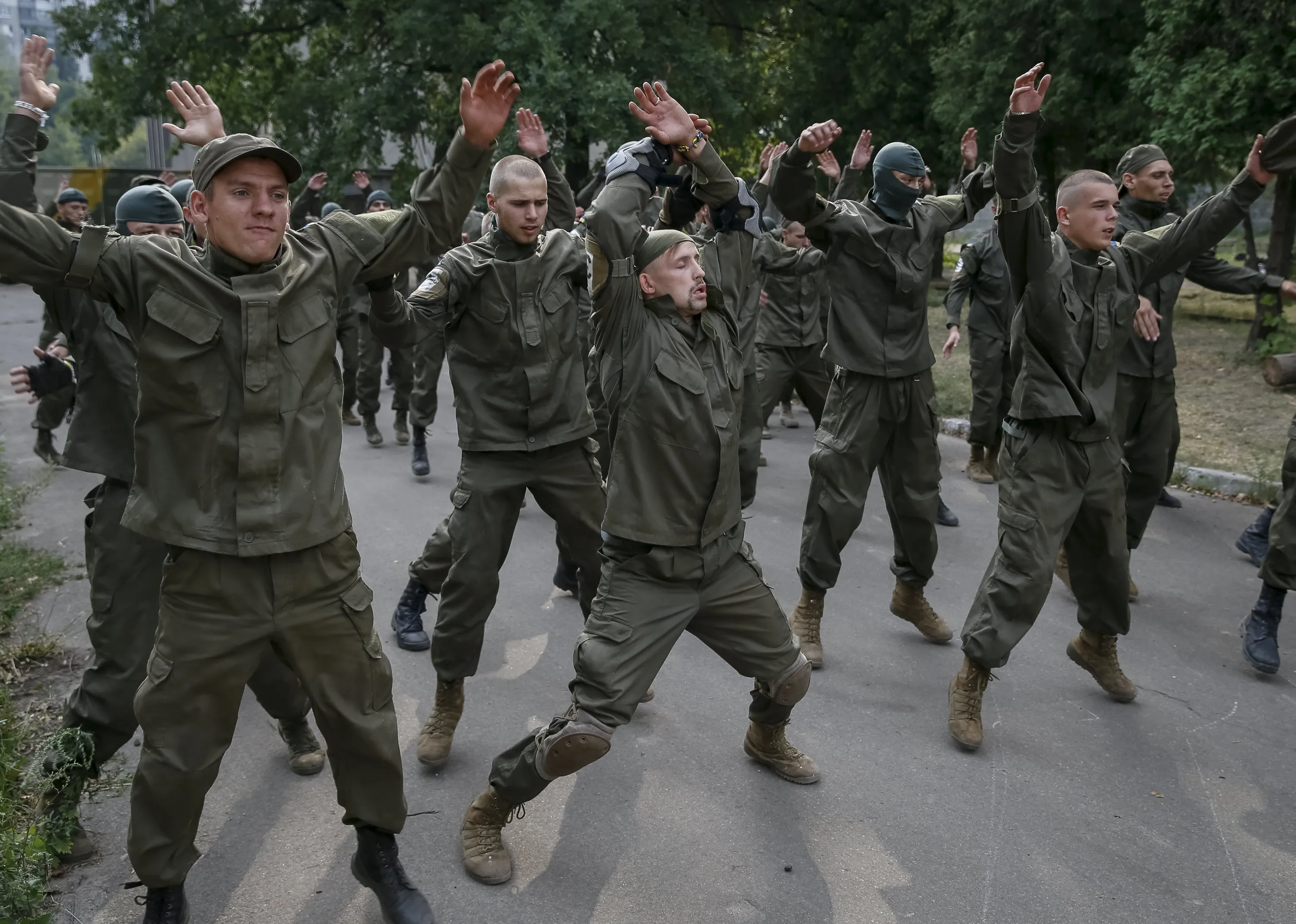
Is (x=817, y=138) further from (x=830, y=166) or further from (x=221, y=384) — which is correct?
(x=221, y=384)

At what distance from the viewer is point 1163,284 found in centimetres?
712

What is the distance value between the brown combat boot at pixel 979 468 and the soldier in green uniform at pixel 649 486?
5.67 meters

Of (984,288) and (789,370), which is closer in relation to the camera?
(789,370)

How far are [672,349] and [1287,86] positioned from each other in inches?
458

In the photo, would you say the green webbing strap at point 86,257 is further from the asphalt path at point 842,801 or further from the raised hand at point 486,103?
the asphalt path at point 842,801

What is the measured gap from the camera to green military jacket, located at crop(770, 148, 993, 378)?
5770mm

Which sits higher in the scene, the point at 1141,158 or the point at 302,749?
the point at 1141,158

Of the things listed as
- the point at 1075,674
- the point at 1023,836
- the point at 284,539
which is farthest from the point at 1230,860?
the point at 284,539

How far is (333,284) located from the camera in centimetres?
341

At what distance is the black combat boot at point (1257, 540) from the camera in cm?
727

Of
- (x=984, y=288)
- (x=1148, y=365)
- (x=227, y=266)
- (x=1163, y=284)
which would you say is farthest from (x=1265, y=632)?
(x=227, y=266)

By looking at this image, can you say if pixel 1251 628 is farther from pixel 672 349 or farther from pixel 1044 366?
pixel 672 349

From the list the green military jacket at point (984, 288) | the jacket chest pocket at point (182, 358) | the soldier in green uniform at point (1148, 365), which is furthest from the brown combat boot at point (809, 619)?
the jacket chest pocket at point (182, 358)

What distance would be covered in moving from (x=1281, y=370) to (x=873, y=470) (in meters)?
4.17
